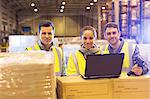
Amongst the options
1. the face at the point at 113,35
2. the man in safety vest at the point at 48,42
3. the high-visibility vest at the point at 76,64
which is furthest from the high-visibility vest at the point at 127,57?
the man in safety vest at the point at 48,42

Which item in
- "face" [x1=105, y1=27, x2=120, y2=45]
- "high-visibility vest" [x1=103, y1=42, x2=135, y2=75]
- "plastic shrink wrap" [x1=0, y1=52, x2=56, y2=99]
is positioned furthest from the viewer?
"face" [x1=105, y1=27, x2=120, y2=45]

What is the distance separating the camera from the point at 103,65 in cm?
179

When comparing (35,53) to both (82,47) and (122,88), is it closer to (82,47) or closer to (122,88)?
(122,88)

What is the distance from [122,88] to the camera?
1.82 metres

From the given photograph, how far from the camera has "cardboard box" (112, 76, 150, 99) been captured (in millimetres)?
1812

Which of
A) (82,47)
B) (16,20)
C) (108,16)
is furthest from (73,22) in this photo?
(82,47)

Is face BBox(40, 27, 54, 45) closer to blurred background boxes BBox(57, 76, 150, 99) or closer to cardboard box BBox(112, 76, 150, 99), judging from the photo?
blurred background boxes BBox(57, 76, 150, 99)

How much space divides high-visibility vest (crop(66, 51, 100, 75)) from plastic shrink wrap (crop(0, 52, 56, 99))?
3.81ft

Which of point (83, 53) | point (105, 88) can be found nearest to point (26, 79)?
point (105, 88)

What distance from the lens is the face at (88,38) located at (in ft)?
10.0

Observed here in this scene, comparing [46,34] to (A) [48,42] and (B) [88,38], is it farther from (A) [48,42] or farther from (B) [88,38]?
(B) [88,38]

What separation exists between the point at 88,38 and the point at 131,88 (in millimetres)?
1299

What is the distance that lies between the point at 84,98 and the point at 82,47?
131 cm

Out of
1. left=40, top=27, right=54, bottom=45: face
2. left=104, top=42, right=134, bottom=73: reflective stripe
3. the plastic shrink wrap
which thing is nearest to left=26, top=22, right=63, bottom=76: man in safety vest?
left=40, top=27, right=54, bottom=45: face
